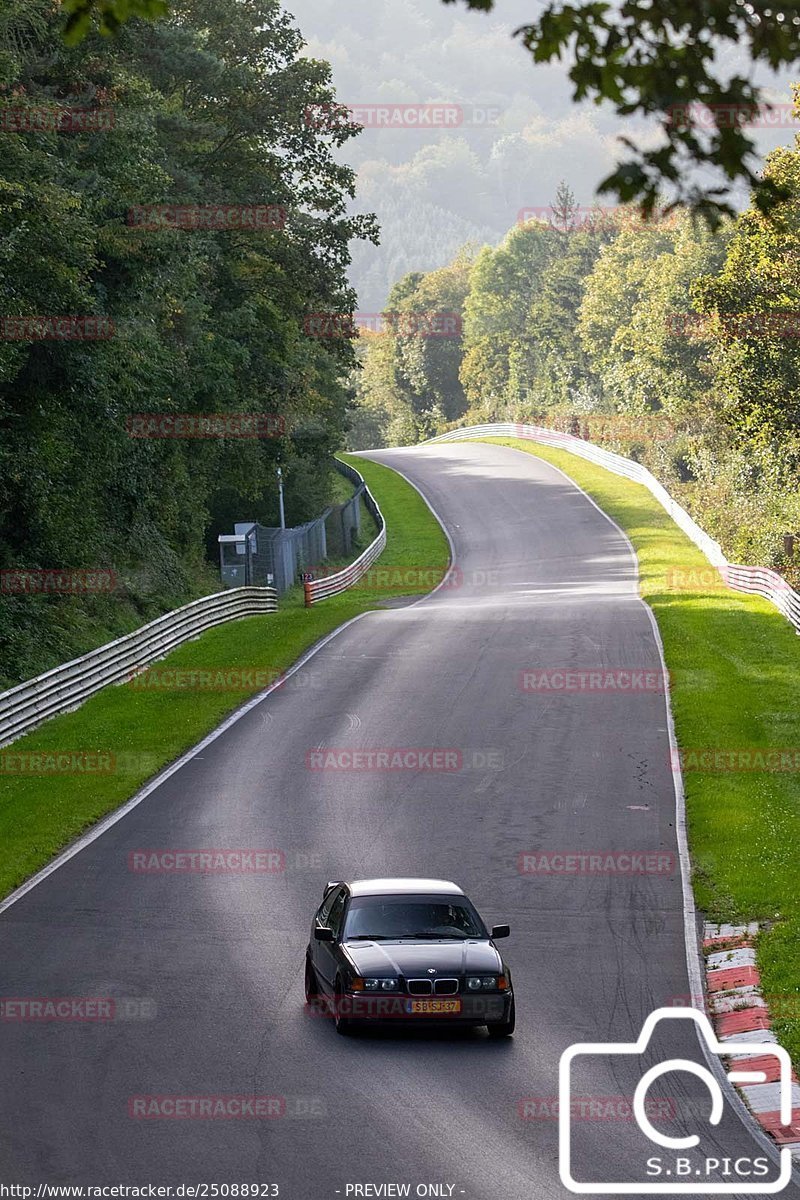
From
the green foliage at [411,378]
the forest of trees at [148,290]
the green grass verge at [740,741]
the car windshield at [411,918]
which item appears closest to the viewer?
the car windshield at [411,918]

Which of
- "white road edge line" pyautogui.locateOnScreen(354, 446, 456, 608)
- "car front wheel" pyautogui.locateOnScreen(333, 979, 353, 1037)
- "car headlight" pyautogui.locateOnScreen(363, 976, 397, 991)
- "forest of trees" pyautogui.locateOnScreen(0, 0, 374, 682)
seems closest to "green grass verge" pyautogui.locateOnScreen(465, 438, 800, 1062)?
"car headlight" pyautogui.locateOnScreen(363, 976, 397, 991)

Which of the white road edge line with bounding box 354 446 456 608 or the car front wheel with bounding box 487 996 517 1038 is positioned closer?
the car front wheel with bounding box 487 996 517 1038

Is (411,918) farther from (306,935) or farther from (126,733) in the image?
(126,733)

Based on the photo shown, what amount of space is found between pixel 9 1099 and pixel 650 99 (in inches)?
350

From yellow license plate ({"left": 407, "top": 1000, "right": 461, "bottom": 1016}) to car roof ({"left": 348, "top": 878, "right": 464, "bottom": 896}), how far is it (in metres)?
1.64

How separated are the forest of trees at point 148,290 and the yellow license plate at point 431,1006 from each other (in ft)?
58.1

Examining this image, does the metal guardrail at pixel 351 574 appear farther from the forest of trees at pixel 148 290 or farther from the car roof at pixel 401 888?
the car roof at pixel 401 888

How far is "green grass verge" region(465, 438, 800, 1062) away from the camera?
16641 millimetres

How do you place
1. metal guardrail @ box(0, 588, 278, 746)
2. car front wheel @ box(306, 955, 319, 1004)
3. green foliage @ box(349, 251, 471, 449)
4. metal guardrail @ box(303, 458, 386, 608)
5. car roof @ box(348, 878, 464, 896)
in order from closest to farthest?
car front wheel @ box(306, 955, 319, 1004) < car roof @ box(348, 878, 464, 896) < metal guardrail @ box(0, 588, 278, 746) < metal guardrail @ box(303, 458, 386, 608) < green foliage @ box(349, 251, 471, 449)

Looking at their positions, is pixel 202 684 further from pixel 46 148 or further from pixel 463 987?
pixel 463 987

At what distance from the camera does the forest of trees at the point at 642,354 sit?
42.3 meters

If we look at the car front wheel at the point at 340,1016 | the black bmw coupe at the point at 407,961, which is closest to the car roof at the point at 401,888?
the black bmw coupe at the point at 407,961

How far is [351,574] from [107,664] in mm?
22633

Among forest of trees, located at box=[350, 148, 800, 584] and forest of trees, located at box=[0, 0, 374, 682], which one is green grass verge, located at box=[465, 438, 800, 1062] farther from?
forest of trees, located at box=[0, 0, 374, 682]
